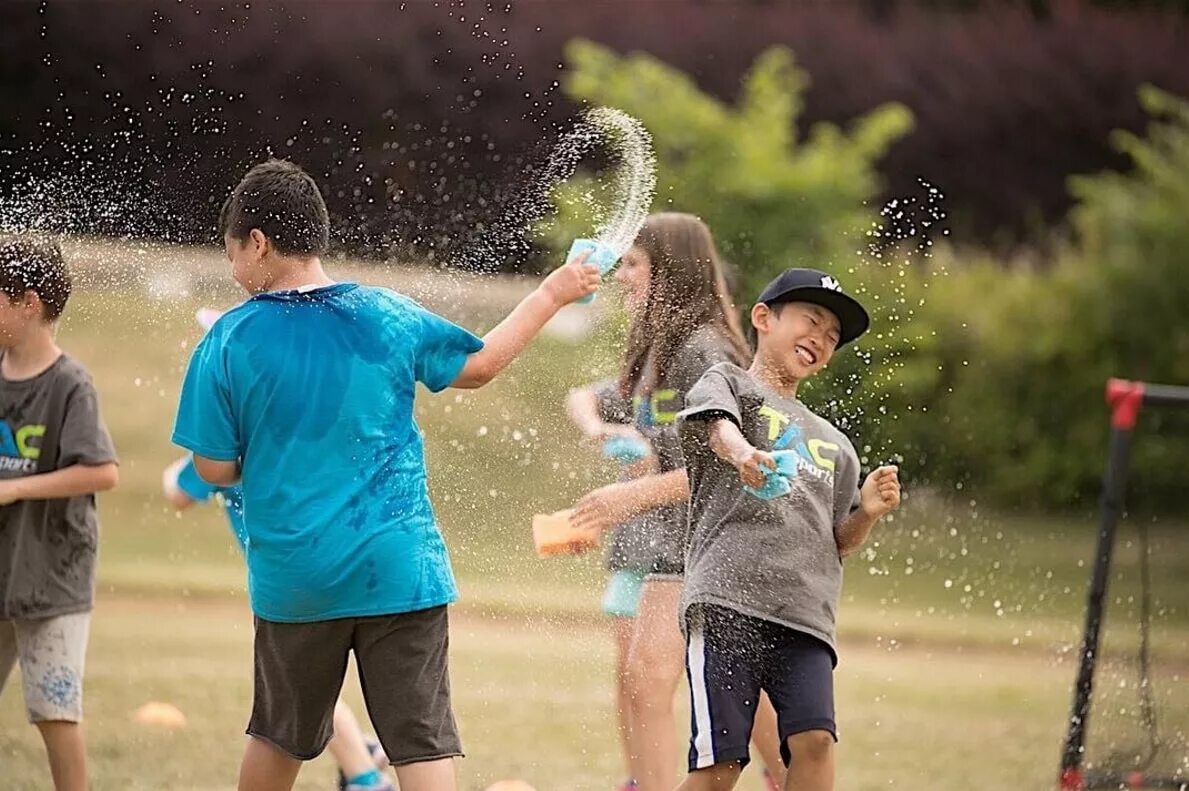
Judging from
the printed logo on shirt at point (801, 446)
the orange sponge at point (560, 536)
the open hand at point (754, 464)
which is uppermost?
the printed logo on shirt at point (801, 446)

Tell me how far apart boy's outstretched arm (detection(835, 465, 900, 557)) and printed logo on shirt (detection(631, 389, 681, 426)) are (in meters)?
0.58

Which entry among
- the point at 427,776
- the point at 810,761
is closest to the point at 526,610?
the point at 810,761

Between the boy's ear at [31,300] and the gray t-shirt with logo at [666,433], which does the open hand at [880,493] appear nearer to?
the gray t-shirt with logo at [666,433]

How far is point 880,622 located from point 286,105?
340 centimetres

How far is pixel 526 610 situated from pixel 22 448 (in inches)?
52.4

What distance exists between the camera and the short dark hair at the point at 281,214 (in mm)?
4020

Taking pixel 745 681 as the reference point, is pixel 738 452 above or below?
above

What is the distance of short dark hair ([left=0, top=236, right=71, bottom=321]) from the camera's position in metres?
4.93

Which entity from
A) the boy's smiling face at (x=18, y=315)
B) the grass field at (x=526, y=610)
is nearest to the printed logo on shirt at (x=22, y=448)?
the boy's smiling face at (x=18, y=315)

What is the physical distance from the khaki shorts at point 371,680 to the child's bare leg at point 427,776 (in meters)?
0.01

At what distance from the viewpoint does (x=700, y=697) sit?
4258 millimetres

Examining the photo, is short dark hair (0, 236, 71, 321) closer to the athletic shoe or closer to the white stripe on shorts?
the athletic shoe

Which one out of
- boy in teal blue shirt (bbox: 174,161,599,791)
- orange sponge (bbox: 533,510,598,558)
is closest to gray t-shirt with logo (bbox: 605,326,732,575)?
orange sponge (bbox: 533,510,598,558)

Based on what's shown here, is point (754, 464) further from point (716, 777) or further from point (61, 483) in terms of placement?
point (61, 483)
